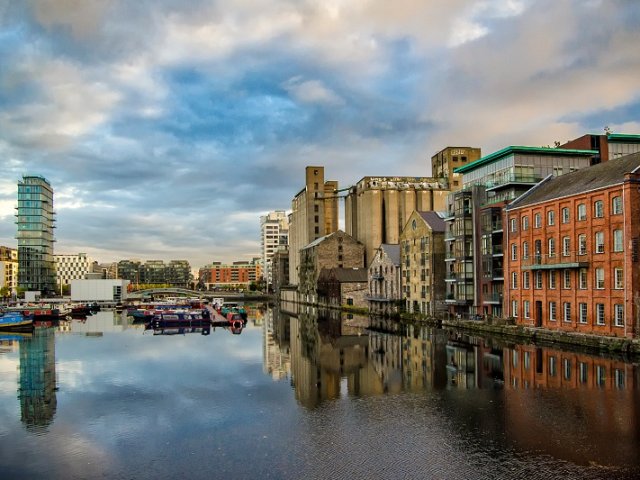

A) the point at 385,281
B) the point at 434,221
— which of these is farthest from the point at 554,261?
the point at 385,281

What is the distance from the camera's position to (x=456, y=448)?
21094 mm

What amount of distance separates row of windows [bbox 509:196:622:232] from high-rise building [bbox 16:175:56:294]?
554ft

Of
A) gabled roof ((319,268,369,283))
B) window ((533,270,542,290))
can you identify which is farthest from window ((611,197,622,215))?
gabled roof ((319,268,369,283))

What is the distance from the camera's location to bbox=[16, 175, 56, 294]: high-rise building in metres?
186

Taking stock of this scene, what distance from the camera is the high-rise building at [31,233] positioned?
186000 millimetres

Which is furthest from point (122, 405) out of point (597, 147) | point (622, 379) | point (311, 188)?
point (311, 188)

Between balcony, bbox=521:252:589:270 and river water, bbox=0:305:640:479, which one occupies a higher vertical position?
balcony, bbox=521:252:589:270

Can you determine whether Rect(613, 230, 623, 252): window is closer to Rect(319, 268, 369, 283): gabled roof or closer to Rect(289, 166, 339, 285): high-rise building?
Rect(319, 268, 369, 283): gabled roof

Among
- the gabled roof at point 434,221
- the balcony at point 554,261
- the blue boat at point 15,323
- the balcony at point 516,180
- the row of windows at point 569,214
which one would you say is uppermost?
the balcony at point 516,180

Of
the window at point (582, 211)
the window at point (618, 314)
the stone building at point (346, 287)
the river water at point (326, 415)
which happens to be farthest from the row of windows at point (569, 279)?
the stone building at point (346, 287)

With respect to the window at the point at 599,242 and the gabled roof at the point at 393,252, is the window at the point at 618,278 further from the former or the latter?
the gabled roof at the point at 393,252

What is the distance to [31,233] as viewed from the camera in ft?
613

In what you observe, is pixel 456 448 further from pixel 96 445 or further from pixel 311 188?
pixel 311 188

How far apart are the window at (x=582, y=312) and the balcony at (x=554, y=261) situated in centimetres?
337
